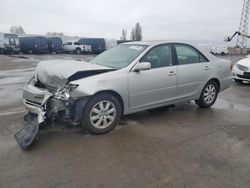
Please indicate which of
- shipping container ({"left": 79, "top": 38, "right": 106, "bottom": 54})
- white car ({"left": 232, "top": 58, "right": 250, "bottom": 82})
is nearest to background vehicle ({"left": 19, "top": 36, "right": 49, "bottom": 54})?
shipping container ({"left": 79, "top": 38, "right": 106, "bottom": 54})

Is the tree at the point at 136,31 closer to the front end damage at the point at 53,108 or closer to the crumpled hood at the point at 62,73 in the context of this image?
the crumpled hood at the point at 62,73

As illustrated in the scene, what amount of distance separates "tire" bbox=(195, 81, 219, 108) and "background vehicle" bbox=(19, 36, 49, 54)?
28099 millimetres

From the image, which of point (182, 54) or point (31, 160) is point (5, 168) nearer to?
point (31, 160)

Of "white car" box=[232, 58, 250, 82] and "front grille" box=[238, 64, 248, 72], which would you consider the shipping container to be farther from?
"front grille" box=[238, 64, 248, 72]

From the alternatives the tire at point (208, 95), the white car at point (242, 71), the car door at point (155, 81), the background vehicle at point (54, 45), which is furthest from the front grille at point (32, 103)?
the background vehicle at point (54, 45)

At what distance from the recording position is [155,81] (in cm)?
448

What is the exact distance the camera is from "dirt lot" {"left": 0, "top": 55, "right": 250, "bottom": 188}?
2.75m

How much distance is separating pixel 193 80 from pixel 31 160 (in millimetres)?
3573

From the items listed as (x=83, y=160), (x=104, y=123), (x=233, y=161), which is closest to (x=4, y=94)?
(x=104, y=123)

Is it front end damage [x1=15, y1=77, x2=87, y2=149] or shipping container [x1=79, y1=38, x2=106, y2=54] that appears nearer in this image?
front end damage [x1=15, y1=77, x2=87, y2=149]

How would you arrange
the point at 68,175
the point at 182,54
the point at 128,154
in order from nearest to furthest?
the point at 68,175 → the point at 128,154 → the point at 182,54

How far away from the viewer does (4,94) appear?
6.95 m

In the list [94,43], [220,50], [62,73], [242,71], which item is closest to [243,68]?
[242,71]

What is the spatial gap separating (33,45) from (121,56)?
2805 centimetres
